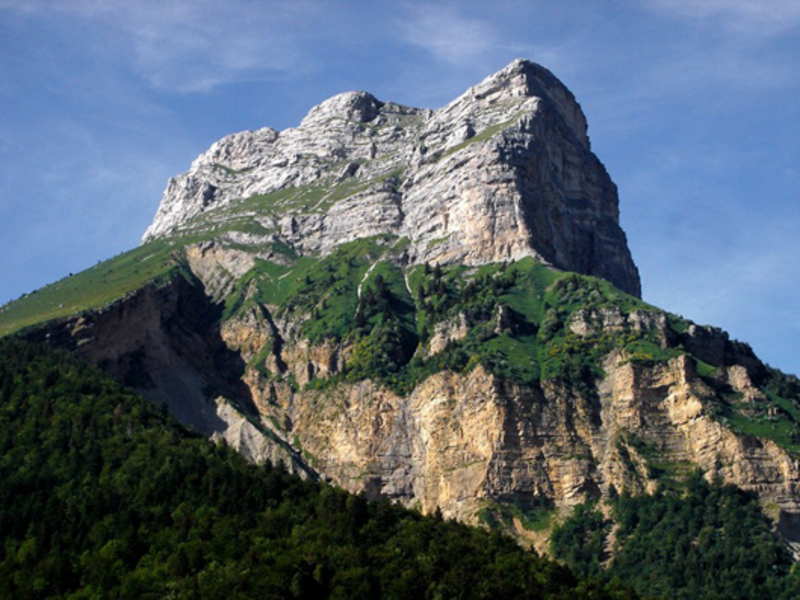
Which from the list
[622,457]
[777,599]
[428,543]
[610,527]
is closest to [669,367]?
[622,457]

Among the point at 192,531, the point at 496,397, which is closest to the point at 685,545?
the point at 496,397

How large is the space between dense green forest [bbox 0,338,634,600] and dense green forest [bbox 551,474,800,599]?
24.0m

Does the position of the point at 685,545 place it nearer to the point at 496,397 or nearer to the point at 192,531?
the point at 496,397

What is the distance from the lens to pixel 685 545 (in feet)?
449

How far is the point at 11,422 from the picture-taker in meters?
138

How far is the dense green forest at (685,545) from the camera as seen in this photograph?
131m

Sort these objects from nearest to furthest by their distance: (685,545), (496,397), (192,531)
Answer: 1. (192,531)
2. (685,545)
3. (496,397)

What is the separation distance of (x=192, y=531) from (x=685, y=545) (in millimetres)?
59624

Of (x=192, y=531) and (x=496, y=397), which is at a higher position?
(x=496, y=397)

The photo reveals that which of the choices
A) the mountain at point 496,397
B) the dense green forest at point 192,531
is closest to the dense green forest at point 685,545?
the mountain at point 496,397

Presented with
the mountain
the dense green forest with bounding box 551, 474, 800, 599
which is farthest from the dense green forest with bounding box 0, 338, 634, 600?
the mountain

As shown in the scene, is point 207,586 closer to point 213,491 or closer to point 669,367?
point 213,491

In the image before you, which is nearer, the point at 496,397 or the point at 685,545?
the point at 685,545

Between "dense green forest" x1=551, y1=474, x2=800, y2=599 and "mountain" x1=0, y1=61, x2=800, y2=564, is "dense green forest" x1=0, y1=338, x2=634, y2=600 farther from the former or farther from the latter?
"mountain" x1=0, y1=61, x2=800, y2=564
